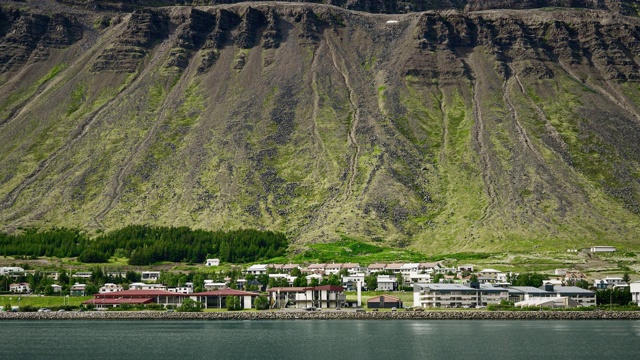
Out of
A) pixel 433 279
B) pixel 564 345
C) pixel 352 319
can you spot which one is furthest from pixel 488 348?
pixel 433 279

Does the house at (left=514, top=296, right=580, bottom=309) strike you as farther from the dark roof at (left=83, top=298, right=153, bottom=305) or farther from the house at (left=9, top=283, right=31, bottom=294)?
the house at (left=9, top=283, right=31, bottom=294)

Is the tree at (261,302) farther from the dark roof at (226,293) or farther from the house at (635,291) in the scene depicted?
the house at (635,291)

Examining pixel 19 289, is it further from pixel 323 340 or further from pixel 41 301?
pixel 323 340

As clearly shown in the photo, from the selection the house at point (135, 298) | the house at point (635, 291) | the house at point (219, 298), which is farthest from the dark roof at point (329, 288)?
the house at point (635, 291)

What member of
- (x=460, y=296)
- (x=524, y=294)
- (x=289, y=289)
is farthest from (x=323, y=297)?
(x=524, y=294)

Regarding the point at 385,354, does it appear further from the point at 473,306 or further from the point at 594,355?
the point at 473,306

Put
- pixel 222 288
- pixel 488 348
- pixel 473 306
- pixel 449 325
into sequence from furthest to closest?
pixel 222 288 < pixel 473 306 < pixel 449 325 < pixel 488 348

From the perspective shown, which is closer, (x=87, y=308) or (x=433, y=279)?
(x=87, y=308)
